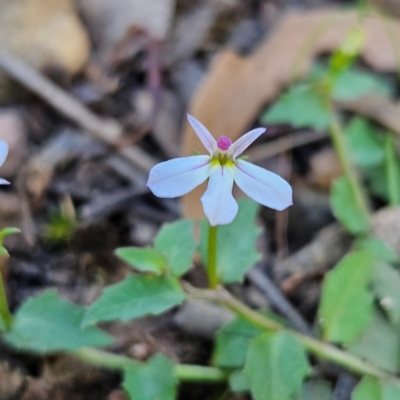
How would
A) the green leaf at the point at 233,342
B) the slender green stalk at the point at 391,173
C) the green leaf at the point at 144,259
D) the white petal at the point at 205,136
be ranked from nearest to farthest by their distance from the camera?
1. the white petal at the point at 205,136
2. the green leaf at the point at 144,259
3. the green leaf at the point at 233,342
4. the slender green stalk at the point at 391,173

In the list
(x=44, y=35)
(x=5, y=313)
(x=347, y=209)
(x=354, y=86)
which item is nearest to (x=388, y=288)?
(x=347, y=209)

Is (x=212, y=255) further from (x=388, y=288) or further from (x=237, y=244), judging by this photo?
(x=388, y=288)

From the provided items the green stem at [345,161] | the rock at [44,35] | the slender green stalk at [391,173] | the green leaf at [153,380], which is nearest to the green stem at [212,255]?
the green leaf at [153,380]

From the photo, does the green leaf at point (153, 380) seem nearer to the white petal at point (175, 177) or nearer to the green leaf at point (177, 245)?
the green leaf at point (177, 245)

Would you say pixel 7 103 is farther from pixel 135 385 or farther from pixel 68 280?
pixel 135 385

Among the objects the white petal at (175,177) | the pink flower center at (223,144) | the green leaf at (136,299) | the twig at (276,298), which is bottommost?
the twig at (276,298)
